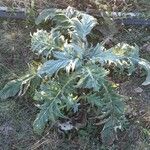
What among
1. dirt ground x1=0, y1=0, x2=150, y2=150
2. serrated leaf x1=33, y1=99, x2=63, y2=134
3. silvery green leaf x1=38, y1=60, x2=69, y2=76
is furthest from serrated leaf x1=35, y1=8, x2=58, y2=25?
serrated leaf x1=33, y1=99, x2=63, y2=134

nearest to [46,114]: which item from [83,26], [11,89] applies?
[11,89]

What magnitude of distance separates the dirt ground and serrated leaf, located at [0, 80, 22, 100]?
79 mm

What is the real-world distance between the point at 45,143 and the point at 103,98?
0.56 m

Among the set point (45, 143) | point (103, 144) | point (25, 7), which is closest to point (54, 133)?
point (45, 143)

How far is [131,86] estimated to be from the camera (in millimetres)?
3793

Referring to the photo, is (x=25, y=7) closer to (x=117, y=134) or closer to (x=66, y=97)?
(x=66, y=97)

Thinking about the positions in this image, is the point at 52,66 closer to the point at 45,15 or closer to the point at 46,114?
the point at 46,114

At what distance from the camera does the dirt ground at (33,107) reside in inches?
133

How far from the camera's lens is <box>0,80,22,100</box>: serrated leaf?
11.7ft

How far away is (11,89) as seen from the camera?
358cm

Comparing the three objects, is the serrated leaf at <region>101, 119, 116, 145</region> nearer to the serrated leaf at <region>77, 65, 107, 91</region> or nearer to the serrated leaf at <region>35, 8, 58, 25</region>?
the serrated leaf at <region>77, 65, 107, 91</region>


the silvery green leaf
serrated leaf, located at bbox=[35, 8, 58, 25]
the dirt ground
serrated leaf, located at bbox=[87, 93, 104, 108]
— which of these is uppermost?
serrated leaf, located at bbox=[35, 8, 58, 25]

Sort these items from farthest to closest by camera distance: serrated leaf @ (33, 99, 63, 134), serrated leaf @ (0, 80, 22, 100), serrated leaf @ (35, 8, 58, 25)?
serrated leaf @ (35, 8, 58, 25) < serrated leaf @ (0, 80, 22, 100) < serrated leaf @ (33, 99, 63, 134)

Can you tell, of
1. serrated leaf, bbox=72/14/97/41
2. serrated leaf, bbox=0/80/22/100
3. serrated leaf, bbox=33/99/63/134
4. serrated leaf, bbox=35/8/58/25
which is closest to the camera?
serrated leaf, bbox=33/99/63/134
